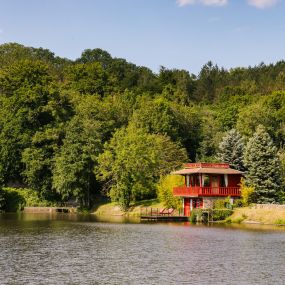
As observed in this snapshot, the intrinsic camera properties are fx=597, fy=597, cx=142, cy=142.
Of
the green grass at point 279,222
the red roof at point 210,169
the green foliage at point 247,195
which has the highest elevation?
the red roof at point 210,169

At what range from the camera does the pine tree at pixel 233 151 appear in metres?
78.9

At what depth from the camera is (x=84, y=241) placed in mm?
47188

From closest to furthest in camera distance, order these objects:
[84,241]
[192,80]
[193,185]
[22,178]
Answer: [84,241] < [193,185] < [22,178] < [192,80]

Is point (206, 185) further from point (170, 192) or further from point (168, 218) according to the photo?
point (168, 218)

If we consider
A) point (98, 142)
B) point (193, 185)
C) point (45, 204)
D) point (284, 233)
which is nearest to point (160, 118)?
point (98, 142)

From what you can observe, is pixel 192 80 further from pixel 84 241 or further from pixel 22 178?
pixel 84 241

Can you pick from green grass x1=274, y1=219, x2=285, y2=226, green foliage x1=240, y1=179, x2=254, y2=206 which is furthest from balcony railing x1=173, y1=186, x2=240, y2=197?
green grass x1=274, y1=219, x2=285, y2=226

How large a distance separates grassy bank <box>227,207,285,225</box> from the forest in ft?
15.5

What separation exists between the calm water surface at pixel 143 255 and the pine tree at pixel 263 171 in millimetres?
13511

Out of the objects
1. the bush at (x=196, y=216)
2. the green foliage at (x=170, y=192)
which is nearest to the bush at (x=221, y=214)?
the bush at (x=196, y=216)

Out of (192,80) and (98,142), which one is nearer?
(98,142)

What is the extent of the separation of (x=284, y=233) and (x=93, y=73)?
9012 centimetres

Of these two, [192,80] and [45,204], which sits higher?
[192,80]

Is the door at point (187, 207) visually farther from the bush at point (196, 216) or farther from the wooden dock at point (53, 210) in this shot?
the wooden dock at point (53, 210)
